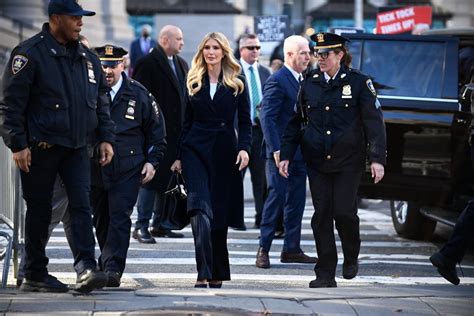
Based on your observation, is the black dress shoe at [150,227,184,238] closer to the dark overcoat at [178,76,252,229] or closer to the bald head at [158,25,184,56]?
the bald head at [158,25,184,56]

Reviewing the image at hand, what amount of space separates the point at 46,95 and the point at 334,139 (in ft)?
7.13

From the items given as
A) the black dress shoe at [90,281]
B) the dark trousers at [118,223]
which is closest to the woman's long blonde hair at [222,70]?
the dark trousers at [118,223]

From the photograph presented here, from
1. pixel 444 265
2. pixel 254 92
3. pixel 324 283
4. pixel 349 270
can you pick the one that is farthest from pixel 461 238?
pixel 254 92

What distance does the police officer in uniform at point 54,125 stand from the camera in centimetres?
835

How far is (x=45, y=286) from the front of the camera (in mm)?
8641

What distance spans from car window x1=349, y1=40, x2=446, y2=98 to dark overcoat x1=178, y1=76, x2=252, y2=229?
10.4 ft

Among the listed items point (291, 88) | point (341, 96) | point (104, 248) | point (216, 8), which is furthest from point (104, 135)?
point (216, 8)

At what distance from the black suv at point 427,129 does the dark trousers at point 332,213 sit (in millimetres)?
2011

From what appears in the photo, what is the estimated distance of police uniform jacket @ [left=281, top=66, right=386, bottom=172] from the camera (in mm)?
9469

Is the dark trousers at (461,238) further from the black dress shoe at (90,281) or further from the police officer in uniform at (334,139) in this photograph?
the black dress shoe at (90,281)

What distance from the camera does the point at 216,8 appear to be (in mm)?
42250

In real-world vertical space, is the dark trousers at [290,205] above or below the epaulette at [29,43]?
below

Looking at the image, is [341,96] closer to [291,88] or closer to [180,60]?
[291,88]

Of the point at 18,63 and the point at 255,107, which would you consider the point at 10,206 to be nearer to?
the point at 18,63
